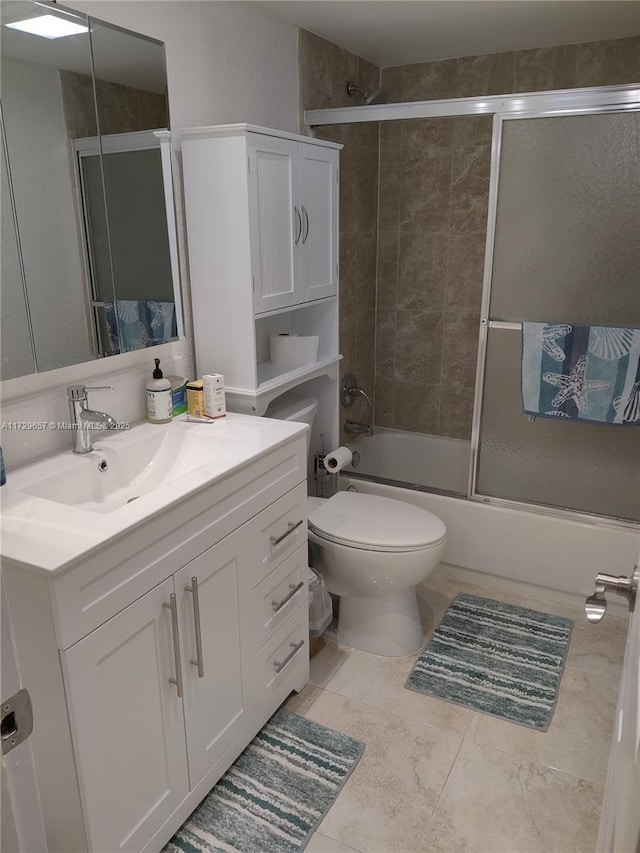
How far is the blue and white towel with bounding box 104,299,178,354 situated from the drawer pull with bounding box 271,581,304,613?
86 centimetres

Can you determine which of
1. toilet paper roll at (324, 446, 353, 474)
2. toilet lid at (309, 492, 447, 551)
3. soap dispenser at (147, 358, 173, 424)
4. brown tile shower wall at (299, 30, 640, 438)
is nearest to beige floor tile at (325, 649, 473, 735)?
toilet lid at (309, 492, 447, 551)

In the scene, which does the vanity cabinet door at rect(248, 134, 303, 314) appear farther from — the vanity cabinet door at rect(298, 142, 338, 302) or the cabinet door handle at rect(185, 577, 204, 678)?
the cabinet door handle at rect(185, 577, 204, 678)

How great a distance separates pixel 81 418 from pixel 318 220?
3.96 feet

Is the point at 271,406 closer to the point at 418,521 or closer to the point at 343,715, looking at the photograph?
the point at 418,521

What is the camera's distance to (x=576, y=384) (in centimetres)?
Result: 242

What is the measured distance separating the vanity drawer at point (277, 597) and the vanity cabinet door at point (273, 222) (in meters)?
0.81

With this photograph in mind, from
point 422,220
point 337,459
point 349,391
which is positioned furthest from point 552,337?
point 422,220

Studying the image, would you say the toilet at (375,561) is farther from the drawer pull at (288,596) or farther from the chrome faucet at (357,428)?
the chrome faucet at (357,428)

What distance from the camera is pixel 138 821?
1.50m

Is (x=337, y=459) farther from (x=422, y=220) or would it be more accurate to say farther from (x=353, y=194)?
(x=422, y=220)

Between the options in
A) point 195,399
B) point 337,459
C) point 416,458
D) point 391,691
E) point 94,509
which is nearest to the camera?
point 94,509

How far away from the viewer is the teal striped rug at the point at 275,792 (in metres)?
1.69

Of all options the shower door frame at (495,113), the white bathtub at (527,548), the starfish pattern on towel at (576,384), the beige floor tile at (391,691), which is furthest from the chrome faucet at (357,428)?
the beige floor tile at (391,691)

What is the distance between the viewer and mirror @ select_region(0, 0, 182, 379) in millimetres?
1570
